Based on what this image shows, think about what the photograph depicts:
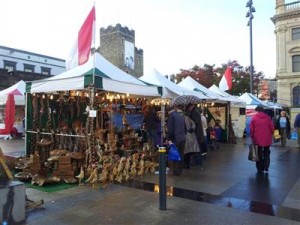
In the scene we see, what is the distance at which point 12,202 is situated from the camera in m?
4.43

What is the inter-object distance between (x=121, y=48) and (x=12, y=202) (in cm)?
4995

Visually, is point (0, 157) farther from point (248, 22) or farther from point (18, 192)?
point (248, 22)

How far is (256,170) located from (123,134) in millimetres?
4000

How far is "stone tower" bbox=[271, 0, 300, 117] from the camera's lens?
143ft

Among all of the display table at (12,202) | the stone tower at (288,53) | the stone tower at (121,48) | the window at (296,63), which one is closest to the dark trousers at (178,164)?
the display table at (12,202)

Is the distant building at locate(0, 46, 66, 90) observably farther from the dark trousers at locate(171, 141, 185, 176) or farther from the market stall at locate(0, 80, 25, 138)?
the dark trousers at locate(171, 141, 185, 176)

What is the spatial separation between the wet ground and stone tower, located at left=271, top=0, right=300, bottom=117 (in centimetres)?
3925

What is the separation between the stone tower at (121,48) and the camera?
5300cm

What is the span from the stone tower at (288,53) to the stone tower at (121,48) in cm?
2349

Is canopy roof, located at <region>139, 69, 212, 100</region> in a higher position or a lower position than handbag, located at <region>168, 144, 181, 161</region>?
higher

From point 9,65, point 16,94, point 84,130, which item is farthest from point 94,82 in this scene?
point 9,65

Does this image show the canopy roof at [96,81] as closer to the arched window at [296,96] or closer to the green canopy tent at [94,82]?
the green canopy tent at [94,82]

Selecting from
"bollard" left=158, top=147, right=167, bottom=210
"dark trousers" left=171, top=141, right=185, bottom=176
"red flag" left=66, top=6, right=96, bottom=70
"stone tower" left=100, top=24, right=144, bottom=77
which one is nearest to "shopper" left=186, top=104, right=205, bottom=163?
"dark trousers" left=171, top=141, right=185, bottom=176

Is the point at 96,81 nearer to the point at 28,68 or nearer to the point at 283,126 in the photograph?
the point at 283,126
